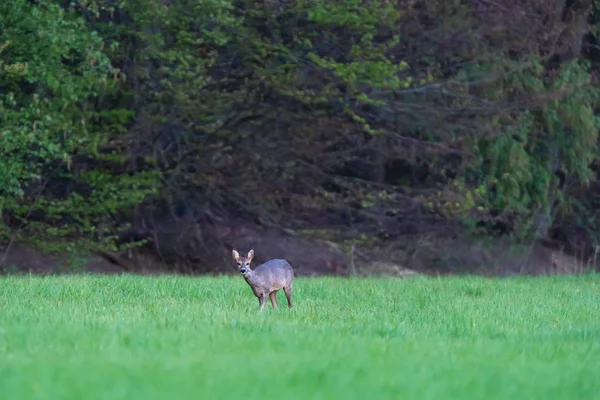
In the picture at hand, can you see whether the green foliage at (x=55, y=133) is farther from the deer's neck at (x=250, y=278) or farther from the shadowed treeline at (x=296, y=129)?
the deer's neck at (x=250, y=278)

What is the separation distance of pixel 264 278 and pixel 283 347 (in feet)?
15.1

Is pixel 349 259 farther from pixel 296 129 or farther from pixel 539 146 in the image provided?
pixel 539 146

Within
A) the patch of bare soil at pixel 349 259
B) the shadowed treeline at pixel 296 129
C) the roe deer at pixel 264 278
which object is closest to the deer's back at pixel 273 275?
the roe deer at pixel 264 278

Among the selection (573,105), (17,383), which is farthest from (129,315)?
(573,105)

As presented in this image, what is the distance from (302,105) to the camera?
86.2 feet

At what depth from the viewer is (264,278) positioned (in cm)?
1400

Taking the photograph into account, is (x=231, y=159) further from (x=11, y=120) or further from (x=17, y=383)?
(x=17, y=383)

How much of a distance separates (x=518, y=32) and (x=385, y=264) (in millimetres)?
6765

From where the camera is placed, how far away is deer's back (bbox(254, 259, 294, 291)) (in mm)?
14008

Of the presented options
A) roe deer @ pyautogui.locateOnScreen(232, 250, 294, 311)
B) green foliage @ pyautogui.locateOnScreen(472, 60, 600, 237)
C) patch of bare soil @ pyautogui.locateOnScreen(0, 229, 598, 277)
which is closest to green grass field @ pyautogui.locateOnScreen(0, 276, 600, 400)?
roe deer @ pyautogui.locateOnScreen(232, 250, 294, 311)

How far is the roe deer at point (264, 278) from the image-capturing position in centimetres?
1391

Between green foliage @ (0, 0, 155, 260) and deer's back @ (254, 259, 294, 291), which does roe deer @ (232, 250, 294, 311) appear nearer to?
deer's back @ (254, 259, 294, 291)

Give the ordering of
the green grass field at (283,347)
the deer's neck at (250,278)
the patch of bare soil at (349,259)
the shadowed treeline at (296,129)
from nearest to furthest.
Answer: the green grass field at (283,347)
the deer's neck at (250,278)
the shadowed treeline at (296,129)
the patch of bare soil at (349,259)

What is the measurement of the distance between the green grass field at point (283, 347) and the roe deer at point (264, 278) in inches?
11.0
